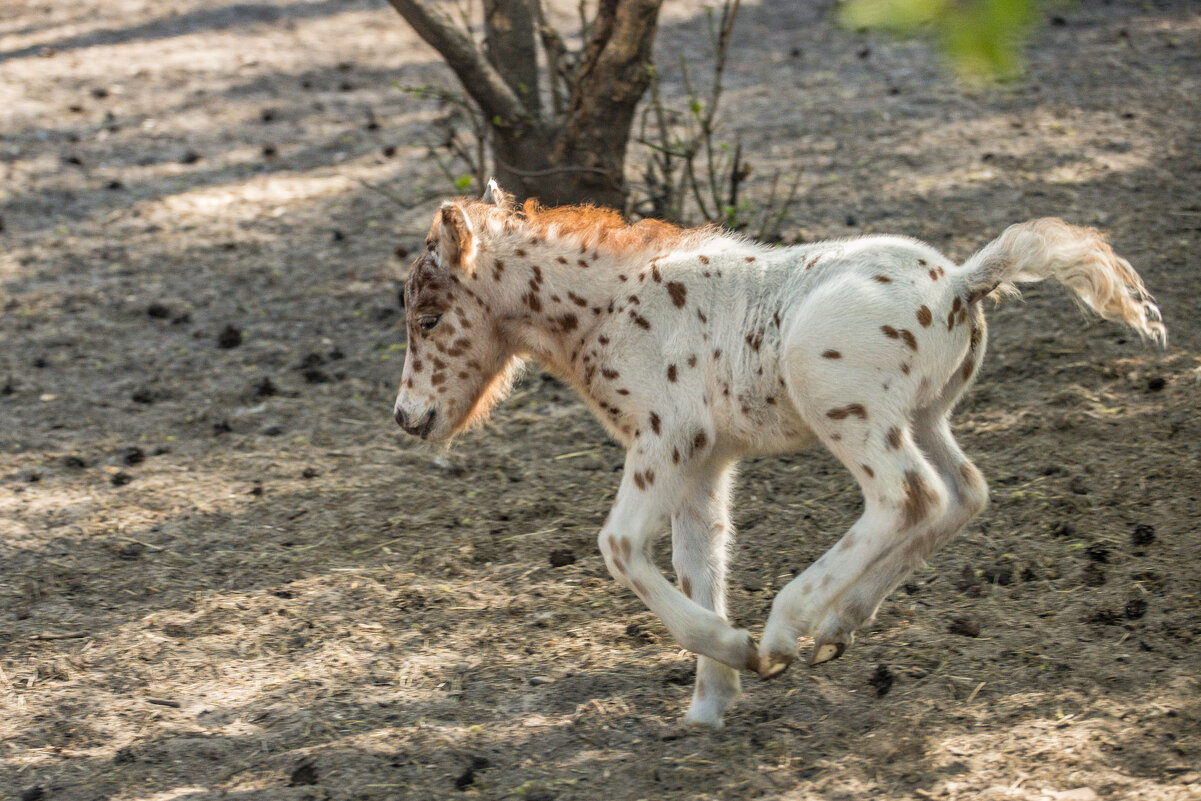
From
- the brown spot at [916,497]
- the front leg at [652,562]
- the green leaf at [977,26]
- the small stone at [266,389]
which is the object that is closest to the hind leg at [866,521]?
the brown spot at [916,497]

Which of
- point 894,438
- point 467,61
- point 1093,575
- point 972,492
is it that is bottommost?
point 1093,575

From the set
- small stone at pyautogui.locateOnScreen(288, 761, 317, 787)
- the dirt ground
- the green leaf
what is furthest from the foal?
the green leaf

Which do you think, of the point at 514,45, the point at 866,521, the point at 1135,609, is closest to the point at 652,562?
the point at 866,521

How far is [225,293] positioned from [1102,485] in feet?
20.2

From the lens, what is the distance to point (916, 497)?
3975 mm

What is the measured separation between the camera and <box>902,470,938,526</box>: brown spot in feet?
12.9

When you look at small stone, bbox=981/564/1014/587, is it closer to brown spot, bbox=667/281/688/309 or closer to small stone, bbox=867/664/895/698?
small stone, bbox=867/664/895/698

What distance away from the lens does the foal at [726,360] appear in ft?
13.0

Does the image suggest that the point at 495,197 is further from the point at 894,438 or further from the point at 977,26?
the point at 977,26

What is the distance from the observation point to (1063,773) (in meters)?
3.77

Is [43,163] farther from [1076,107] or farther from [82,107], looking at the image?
[1076,107]

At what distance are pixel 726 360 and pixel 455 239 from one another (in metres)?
1.16

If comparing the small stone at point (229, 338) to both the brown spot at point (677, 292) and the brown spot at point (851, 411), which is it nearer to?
the brown spot at point (677, 292)

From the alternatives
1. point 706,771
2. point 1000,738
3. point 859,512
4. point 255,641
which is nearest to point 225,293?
point 255,641
